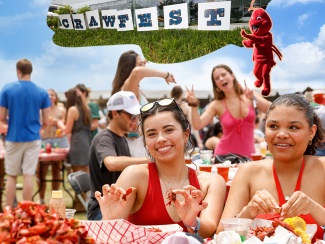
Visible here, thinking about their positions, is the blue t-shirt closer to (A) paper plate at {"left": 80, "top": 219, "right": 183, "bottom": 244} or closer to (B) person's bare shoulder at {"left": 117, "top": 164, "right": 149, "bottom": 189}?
(B) person's bare shoulder at {"left": 117, "top": 164, "right": 149, "bottom": 189}

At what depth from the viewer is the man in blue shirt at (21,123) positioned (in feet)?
22.2

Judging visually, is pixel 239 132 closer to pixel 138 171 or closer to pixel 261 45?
pixel 261 45

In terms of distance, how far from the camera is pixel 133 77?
15.3 feet

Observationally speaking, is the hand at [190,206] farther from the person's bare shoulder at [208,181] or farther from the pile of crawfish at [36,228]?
the pile of crawfish at [36,228]

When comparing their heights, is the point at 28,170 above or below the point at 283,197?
below

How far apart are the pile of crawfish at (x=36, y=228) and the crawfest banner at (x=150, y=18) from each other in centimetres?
247

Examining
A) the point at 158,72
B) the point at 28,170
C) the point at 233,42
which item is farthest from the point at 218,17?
A: the point at 28,170

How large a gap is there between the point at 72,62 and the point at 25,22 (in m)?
0.54

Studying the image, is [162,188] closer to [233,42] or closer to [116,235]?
[116,235]

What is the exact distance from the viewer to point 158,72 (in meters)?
4.61

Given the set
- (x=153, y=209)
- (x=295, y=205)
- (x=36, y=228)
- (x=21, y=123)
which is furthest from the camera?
(x=21, y=123)

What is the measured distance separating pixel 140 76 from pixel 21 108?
2633 millimetres

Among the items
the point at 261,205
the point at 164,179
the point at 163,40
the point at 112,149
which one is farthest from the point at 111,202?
the point at 163,40

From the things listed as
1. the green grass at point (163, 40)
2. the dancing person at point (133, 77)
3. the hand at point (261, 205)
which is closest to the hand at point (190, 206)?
the hand at point (261, 205)
